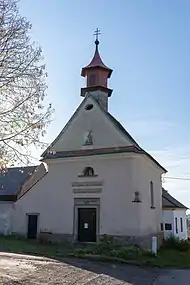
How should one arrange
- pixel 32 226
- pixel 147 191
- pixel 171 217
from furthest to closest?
1. pixel 171 217
2. pixel 32 226
3. pixel 147 191

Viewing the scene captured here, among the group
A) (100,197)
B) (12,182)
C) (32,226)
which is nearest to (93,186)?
(100,197)

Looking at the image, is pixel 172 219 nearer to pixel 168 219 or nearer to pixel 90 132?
pixel 168 219

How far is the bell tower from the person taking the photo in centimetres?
2464

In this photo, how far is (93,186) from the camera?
22.1 m

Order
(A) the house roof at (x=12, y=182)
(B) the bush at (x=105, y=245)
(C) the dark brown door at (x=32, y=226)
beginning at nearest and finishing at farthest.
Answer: (B) the bush at (x=105, y=245), (C) the dark brown door at (x=32, y=226), (A) the house roof at (x=12, y=182)

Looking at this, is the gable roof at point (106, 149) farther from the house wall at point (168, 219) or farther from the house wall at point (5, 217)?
the house wall at point (168, 219)

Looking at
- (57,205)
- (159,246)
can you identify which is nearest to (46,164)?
(57,205)

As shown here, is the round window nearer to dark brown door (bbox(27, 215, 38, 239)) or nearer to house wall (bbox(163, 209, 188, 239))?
dark brown door (bbox(27, 215, 38, 239))

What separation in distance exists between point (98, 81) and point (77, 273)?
14967 millimetres

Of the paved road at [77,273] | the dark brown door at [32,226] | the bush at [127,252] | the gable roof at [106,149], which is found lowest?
the paved road at [77,273]

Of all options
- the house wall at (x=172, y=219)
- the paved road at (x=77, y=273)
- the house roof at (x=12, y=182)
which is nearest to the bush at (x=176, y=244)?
the house wall at (x=172, y=219)

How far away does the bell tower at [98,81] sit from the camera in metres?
24.6

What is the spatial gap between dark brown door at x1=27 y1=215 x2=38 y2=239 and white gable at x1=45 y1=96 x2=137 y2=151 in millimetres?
4731

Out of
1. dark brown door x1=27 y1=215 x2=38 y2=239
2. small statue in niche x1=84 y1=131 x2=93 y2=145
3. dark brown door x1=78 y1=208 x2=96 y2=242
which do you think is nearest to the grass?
dark brown door x1=78 y1=208 x2=96 y2=242
